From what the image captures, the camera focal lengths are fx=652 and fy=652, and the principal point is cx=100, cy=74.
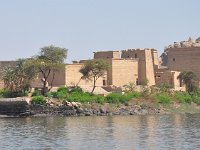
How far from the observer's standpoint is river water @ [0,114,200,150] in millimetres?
25484

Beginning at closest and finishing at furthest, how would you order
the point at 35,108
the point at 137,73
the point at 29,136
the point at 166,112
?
the point at 29,136
the point at 35,108
the point at 166,112
the point at 137,73

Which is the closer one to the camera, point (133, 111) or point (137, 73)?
point (133, 111)

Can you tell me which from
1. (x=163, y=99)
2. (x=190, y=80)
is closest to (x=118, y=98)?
(x=163, y=99)

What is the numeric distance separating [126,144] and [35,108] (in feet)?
73.0

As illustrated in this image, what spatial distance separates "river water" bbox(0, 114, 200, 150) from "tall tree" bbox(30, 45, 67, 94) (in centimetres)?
1307

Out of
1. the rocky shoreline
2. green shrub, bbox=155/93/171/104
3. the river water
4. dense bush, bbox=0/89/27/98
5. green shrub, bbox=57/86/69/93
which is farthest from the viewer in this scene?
green shrub, bbox=155/93/171/104

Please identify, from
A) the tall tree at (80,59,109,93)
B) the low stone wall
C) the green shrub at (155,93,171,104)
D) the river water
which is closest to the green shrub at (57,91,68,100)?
the low stone wall

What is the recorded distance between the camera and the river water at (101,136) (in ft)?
83.6

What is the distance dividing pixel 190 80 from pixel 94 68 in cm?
1081

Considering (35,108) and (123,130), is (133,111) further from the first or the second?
(123,130)

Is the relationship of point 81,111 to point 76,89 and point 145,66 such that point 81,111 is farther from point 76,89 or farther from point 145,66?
point 145,66

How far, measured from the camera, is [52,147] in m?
25.3

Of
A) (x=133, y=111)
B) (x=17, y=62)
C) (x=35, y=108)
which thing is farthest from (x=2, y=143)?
(x=17, y=62)

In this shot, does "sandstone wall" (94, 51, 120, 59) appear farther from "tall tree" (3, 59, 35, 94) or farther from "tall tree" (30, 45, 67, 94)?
"tall tree" (3, 59, 35, 94)
